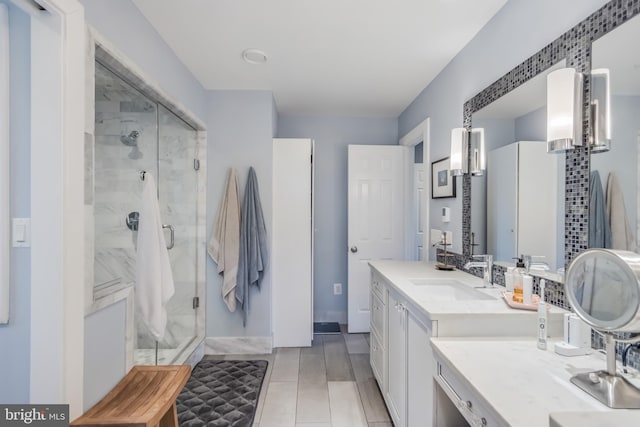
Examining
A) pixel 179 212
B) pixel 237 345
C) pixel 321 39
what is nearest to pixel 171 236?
pixel 179 212

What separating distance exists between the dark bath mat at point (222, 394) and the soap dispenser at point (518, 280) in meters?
1.70

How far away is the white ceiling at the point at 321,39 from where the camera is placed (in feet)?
5.94

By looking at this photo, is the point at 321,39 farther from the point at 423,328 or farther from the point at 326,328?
the point at 326,328

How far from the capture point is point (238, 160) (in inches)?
120

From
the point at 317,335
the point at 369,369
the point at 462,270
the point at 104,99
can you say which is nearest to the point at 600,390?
the point at 462,270

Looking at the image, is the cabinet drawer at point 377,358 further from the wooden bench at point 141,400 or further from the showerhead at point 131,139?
the showerhead at point 131,139

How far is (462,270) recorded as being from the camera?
2238 millimetres

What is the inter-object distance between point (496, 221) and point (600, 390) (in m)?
1.11

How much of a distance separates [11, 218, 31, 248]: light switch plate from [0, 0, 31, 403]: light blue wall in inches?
0.8

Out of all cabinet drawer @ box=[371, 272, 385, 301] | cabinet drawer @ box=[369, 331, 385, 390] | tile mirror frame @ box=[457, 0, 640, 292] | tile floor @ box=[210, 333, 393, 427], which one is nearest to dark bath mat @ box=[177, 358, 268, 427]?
tile floor @ box=[210, 333, 393, 427]

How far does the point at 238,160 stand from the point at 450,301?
2301mm

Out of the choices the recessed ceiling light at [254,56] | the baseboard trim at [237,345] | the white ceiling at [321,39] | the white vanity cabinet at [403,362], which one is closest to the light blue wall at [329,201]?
the white ceiling at [321,39]

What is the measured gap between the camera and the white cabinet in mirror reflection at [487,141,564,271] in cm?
142

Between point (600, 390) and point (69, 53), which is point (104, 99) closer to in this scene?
point (69, 53)
